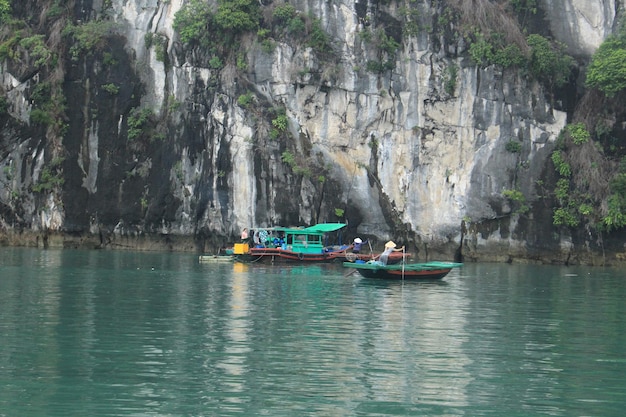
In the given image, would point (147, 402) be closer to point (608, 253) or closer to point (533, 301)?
point (533, 301)

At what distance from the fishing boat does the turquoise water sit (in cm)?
896

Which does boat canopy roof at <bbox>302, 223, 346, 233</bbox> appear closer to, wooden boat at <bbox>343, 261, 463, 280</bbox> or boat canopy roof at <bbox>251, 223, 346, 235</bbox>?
boat canopy roof at <bbox>251, 223, 346, 235</bbox>

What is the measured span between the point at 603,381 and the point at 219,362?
19.5 feet

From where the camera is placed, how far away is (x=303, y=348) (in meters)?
17.8

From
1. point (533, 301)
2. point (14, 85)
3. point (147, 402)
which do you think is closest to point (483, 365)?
point (147, 402)

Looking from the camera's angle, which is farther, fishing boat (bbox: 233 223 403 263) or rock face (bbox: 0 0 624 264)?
rock face (bbox: 0 0 624 264)

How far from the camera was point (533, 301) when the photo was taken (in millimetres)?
26594

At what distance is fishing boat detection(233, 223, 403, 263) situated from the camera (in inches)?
1570

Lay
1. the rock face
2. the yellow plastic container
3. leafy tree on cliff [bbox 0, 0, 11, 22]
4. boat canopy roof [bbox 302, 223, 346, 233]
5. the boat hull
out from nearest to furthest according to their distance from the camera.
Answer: the boat hull → the yellow plastic container → boat canopy roof [bbox 302, 223, 346, 233] → the rock face → leafy tree on cliff [bbox 0, 0, 11, 22]

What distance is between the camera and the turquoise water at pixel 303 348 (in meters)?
13.8

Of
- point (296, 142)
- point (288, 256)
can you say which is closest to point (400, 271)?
point (288, 256)

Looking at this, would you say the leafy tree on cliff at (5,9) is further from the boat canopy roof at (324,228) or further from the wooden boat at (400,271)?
the wooden boat at (400,271)

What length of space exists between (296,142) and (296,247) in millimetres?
6685

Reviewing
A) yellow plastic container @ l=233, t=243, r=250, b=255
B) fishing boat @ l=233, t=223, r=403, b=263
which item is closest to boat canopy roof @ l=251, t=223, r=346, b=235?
fishing boat @ l=233, t=223, r=403, b=263
